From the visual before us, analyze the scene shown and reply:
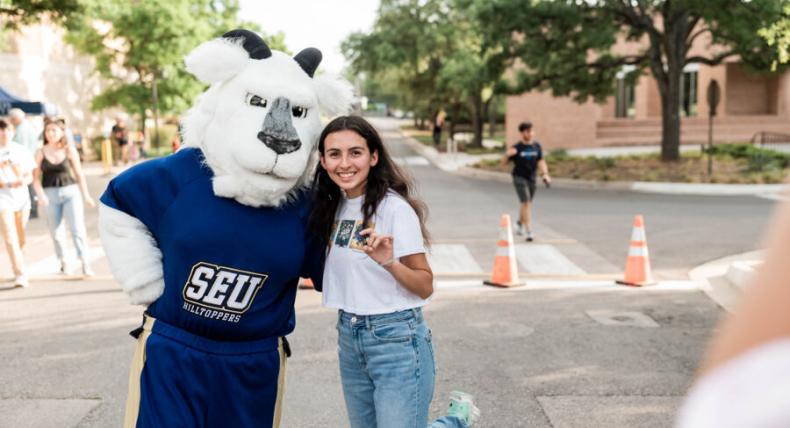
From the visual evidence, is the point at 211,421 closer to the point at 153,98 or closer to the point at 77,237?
the point at 77,237

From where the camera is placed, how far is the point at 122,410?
5.05 m

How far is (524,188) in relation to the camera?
11.8 metres

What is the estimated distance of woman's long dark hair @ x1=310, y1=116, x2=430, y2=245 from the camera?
10.3 feet

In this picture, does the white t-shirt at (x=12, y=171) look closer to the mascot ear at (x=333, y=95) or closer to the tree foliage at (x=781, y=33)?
the mascot ear at (x=333, y=95)

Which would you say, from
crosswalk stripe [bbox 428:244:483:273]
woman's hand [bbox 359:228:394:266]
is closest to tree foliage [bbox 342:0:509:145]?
crosswalk stripe [bbox 428:244:483:273]

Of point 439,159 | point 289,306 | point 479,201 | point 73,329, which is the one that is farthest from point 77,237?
point 439,159

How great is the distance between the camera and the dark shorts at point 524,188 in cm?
1181

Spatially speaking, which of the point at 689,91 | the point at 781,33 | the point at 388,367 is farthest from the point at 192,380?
the point at 689,91

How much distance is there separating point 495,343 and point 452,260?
12.3 feet

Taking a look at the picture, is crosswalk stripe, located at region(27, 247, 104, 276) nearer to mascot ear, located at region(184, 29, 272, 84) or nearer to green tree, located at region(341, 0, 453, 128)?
mascot ear, located at region(184, 29, 272, 84)

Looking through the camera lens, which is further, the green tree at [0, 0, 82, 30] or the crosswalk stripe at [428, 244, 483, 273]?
the green tree at [0, 0, 82, 30]

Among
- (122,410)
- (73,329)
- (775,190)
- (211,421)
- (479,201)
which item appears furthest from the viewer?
(775,190)

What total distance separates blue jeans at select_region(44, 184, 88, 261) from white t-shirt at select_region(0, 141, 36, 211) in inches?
16.0

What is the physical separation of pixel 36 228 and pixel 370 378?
11937 mm
